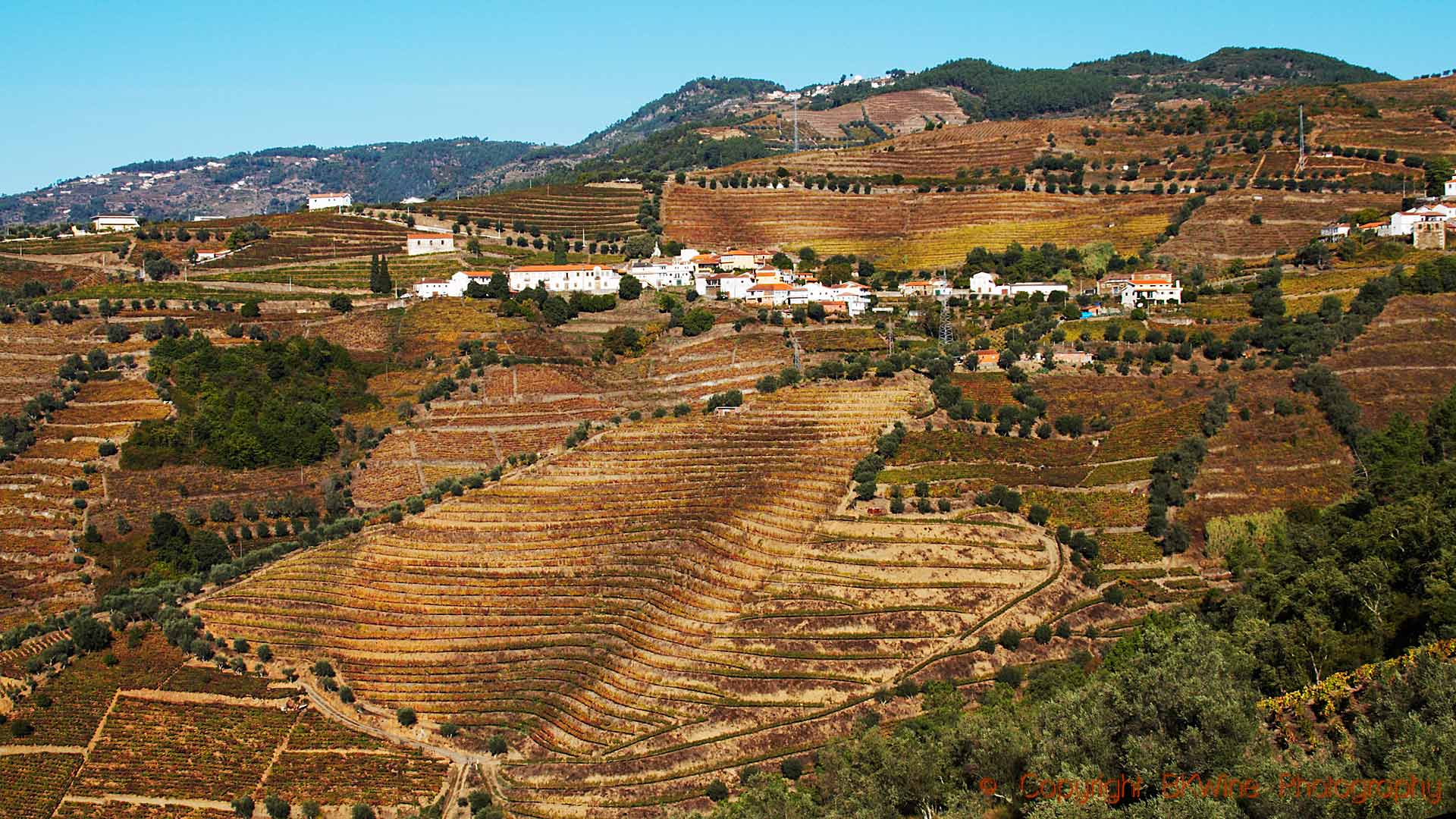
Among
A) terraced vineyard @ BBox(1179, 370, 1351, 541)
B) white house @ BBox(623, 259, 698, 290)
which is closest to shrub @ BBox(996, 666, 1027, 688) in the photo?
terraced vineyard @ BBox(1179, 370, 1351, 541)

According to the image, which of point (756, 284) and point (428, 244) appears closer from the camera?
point (756, 284)

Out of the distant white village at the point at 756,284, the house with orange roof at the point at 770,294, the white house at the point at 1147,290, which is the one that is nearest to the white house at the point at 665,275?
the distant white village at the point at 756,284

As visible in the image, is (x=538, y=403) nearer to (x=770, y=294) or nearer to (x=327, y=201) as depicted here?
(x=770, y=294)

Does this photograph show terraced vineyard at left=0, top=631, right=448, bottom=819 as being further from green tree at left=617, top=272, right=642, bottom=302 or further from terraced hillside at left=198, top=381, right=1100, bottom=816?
green tree at left=617, top=272, right=642, bottom=302

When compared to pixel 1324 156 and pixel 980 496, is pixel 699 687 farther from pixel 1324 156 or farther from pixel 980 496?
pixel 1324 156

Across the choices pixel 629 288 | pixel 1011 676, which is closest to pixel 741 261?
pixel 629 288

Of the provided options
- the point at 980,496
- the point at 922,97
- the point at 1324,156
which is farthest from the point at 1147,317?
the point at 922,97

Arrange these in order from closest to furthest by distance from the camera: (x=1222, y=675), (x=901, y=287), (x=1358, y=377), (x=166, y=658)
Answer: (x=1222, y=675)
(x=166, y=658)
(x=1358, y=377)
(x=901, y=287)

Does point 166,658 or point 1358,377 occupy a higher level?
point 1358,377
